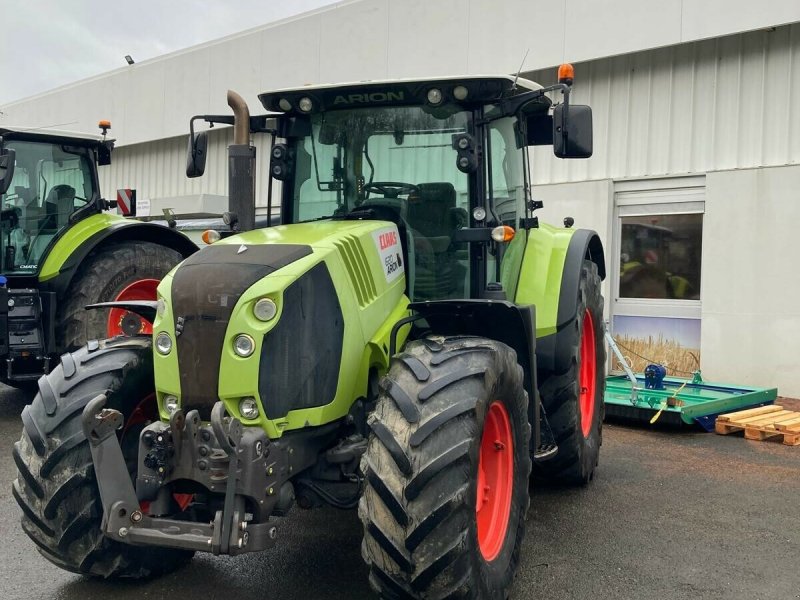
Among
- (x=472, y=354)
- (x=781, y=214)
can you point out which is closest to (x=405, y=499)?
(x=472, y=354)

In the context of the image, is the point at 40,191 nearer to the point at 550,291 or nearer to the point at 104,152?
Answer: the point at 104,152

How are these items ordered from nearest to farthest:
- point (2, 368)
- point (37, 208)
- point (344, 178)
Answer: point (344, 178), point (2, 368), point (37, 208)

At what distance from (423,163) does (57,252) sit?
4935 mm

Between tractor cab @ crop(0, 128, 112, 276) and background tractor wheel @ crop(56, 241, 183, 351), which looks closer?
background tractor wheel @ crop(56, 241, 183, 351)

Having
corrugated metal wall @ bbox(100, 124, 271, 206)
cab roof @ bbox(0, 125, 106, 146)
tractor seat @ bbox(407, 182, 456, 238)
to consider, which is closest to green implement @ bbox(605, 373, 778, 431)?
tractor seat @ bbox(407, 182, 456, 238)

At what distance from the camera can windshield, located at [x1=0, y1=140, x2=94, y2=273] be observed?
25.3ft

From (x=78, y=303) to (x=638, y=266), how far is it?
6.60 m

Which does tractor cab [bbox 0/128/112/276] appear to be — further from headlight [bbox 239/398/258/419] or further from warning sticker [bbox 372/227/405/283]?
headlight [bbox 239/398/258/419]

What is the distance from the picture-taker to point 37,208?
7.88m

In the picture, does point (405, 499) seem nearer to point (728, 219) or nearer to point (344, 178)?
point (344, 178)

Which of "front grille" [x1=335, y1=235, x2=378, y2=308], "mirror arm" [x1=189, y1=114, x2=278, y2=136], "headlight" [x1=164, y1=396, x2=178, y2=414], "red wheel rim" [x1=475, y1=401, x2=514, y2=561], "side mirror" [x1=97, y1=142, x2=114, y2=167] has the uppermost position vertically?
"side mirror" [x1=97, y1=142, x2=114, y2=167]

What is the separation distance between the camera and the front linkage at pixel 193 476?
2.99m

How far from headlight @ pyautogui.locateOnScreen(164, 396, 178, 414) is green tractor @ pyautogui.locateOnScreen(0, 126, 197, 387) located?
15.0ft

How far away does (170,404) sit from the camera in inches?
133
